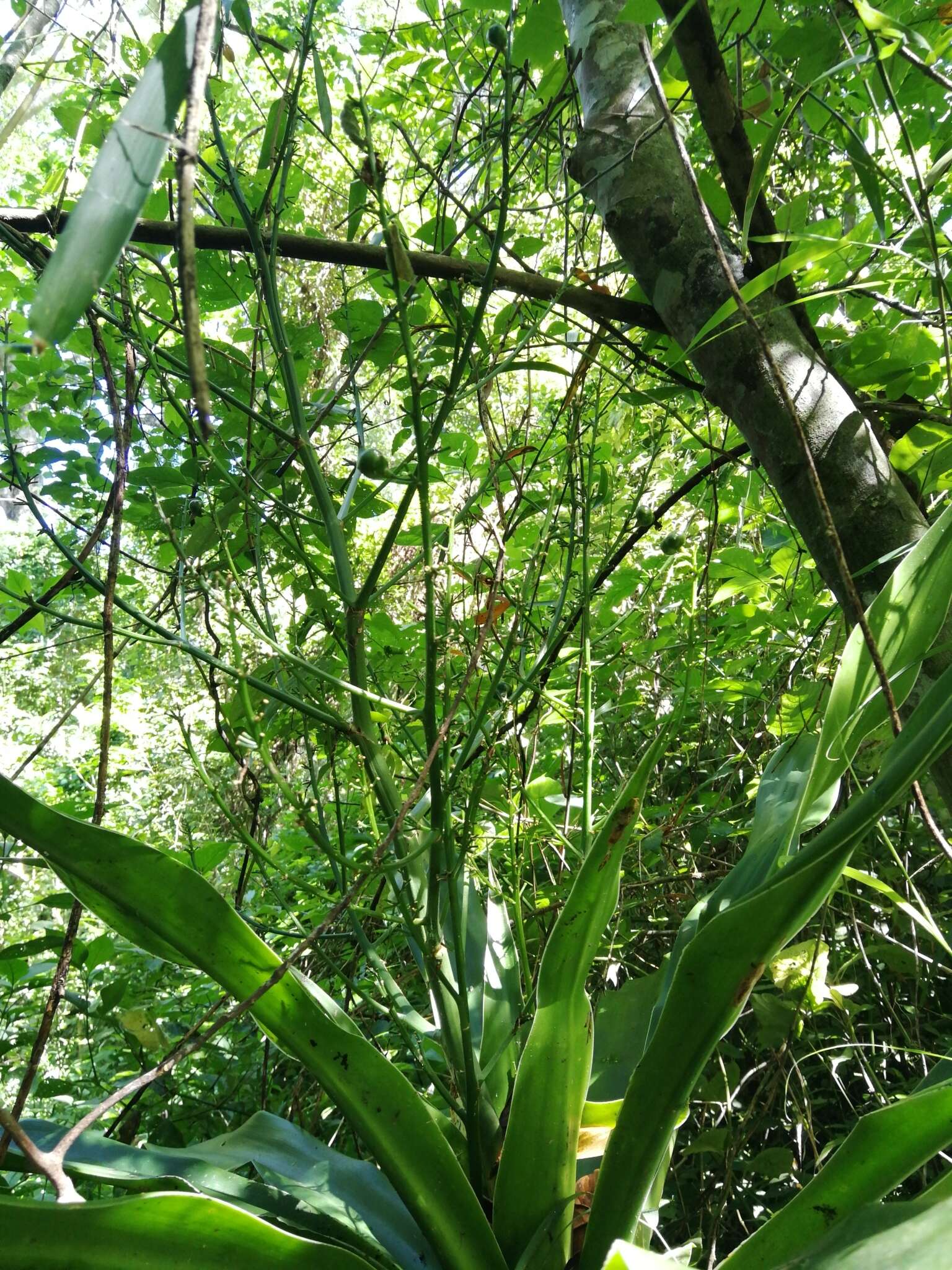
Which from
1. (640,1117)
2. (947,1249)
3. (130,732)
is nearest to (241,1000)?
(640,1117)

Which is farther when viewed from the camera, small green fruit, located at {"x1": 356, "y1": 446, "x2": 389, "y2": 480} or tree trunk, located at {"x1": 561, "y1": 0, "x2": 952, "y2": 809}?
tree trunk, located at {"x1": 561, "y1": 0, "x2": 952, "y2": 809}

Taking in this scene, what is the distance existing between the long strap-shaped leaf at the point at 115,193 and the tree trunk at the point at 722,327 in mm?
454

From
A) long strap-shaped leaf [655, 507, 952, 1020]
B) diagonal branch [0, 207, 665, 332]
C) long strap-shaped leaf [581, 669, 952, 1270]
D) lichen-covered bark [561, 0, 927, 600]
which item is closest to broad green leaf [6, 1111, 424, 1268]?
long strap-shaped leaf [581, 669, 952, 1270]

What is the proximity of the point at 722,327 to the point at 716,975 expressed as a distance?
1.70ft

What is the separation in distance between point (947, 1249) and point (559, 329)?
0.85 metres

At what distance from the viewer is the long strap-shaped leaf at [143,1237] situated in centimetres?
36

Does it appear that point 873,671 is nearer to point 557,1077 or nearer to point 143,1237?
point 557,1077

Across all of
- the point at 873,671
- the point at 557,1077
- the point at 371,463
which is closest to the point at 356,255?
the point at 371,463

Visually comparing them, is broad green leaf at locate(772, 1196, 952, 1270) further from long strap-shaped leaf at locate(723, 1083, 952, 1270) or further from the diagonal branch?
the diagonal branch

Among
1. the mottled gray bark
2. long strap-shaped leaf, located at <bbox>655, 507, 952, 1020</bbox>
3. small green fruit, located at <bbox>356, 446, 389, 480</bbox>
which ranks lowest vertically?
long strap-shaped leaf, located at <bbox>655, 507, 952, 1020</bbox>

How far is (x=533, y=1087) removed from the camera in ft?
1.65

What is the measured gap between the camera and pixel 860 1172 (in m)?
0.41

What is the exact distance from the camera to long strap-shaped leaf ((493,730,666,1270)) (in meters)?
0.50

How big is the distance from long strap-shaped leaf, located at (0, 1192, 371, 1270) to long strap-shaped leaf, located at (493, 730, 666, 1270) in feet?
0.49
